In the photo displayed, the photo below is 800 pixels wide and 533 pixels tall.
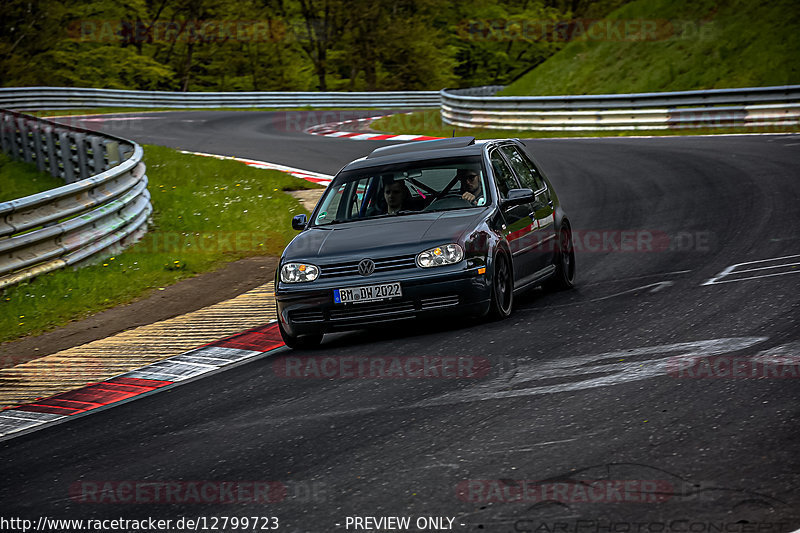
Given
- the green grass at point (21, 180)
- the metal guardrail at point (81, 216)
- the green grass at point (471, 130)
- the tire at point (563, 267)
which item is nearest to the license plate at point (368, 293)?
the tire at point (563, 267)

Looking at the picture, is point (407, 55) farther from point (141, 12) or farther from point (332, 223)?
point (332, 223)

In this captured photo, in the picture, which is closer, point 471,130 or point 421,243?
point 421,243

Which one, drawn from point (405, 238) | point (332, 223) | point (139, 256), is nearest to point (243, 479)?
point (405, 238)

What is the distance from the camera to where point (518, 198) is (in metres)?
9.28

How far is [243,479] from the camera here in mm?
5254

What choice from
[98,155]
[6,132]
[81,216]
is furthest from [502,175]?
[6,132]

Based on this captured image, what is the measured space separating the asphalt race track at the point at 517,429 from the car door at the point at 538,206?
1.38 ft

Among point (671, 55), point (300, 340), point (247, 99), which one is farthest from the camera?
point (247, 99)

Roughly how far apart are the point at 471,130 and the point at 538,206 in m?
19.7

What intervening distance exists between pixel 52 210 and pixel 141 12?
48.5 meters

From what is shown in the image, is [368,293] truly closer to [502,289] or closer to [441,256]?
[441,256]

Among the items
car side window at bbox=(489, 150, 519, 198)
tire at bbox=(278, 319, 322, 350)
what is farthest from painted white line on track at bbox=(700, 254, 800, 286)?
tire at bbox=(278, 319, 322, 350)

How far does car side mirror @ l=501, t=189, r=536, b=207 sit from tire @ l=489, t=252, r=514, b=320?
1.93 feet

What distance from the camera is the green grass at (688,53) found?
98.0ft
